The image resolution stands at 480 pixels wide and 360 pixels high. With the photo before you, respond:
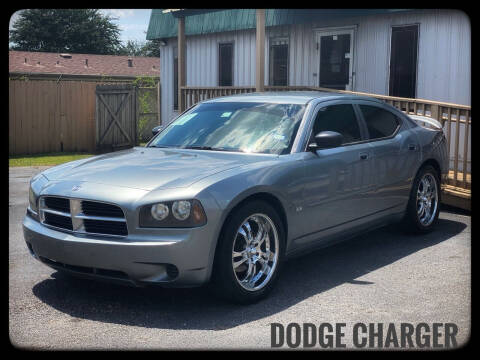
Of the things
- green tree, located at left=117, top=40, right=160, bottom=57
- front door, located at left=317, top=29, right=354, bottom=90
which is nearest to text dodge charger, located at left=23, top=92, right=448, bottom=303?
front door, located at left=317, top=29, right=354, bottom=90

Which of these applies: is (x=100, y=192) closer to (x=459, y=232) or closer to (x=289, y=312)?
(x=289, y=312)

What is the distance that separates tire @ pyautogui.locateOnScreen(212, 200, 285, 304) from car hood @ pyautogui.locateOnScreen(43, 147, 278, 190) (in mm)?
449

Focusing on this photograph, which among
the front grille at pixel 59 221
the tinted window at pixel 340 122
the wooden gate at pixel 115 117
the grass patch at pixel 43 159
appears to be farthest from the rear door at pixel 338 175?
the wooden gate at pixel 115 117

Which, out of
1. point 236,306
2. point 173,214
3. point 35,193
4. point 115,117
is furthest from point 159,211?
point 115,117

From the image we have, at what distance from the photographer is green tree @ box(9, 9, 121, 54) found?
4900 cm

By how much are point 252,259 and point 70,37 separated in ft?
158

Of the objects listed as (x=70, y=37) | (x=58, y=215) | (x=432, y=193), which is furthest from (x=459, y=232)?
(x=70, y=37)

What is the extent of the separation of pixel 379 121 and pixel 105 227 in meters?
3.56

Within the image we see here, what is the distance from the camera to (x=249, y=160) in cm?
554

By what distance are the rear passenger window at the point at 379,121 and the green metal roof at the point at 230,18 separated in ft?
19.6

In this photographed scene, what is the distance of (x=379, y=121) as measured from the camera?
7.12 m

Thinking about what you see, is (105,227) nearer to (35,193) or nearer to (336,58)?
(35,193)

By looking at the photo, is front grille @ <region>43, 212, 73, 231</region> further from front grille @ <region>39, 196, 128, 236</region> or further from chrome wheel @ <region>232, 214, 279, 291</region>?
chrome wheel @ <region>232, 214, 279, 291</region>

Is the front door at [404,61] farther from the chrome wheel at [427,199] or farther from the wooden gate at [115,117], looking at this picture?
the wooden gate at [115,117]
